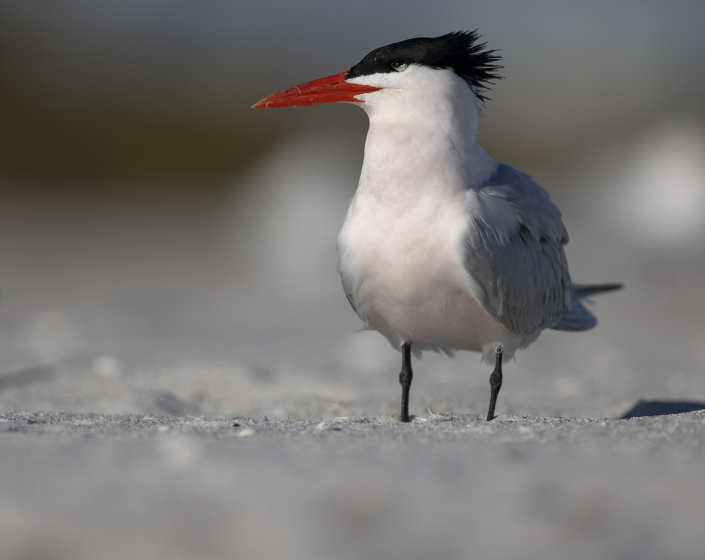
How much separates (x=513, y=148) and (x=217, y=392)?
18.1 m

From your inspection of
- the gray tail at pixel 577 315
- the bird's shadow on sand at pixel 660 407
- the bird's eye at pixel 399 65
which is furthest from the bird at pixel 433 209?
the bird's shadow on sand at pixel 660 407

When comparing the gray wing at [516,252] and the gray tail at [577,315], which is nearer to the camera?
the gray wing at [516,252]

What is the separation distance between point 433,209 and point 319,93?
70 centimetres

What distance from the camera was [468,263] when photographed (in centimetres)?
263

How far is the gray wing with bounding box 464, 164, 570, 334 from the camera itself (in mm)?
2691

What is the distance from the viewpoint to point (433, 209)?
2664 mm

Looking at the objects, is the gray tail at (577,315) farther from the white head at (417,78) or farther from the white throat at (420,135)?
the white head at (417,78)

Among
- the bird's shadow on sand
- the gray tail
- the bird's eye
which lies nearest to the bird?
the bird's eye

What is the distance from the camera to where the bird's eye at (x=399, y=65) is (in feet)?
9.04

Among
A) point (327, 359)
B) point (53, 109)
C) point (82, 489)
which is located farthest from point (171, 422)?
point (53, 109)

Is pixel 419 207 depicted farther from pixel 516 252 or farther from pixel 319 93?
pixel 319 93

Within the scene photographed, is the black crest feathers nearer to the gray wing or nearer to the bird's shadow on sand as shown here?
the gray wing

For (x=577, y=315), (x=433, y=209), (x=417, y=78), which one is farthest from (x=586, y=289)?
(x=417, y=78)

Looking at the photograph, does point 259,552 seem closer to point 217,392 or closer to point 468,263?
point 468,263
